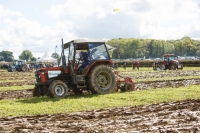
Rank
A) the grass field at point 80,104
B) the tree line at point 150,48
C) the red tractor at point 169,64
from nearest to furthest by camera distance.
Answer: the grass field at point 80,104 → the red tractor at point 169,64 → the tree line at point 150,48

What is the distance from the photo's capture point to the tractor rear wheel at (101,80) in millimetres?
13961

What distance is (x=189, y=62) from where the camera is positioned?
198ft

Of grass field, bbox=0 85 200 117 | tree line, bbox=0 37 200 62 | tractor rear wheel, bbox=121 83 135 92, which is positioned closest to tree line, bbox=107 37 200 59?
tree line, bbox=0 37 200 62

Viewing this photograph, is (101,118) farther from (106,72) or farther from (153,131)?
(106,72)

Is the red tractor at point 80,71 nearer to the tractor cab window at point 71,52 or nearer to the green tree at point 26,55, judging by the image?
the tractor cab window at point 71,52

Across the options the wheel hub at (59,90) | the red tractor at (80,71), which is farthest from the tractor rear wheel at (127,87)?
the wheel hub at (59,90)

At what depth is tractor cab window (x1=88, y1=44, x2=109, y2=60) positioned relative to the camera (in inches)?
558

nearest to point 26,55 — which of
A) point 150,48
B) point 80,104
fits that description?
point 150,48

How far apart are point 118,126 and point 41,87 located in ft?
23.6

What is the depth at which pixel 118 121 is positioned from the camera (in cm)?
827

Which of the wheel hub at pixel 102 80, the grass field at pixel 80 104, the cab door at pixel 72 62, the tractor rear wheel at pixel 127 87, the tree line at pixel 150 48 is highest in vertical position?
the tree line at pixel 150 48

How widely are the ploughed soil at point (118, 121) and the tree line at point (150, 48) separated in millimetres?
134656

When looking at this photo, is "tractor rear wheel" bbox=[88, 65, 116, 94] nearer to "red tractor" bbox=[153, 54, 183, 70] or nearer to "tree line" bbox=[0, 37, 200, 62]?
"red tractor" bbox=[153, 54, 183, 70]

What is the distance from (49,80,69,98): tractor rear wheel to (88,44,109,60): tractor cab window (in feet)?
6.16
